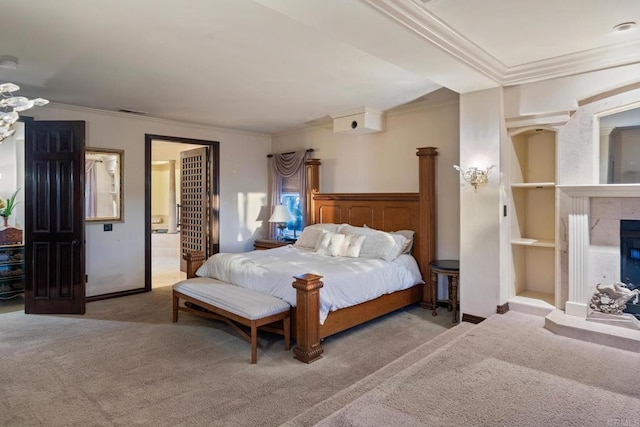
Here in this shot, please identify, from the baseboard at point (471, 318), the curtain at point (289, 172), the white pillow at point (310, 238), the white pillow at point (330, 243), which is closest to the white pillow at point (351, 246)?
the white pillow at point (330, 243)

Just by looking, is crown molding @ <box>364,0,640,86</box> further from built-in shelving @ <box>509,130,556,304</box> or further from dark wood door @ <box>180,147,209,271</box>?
dark wood door @ <box>180,147,209,271</box>

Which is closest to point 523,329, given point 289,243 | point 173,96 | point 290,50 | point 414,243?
point 414,243

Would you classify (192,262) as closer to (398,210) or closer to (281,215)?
(281,215)

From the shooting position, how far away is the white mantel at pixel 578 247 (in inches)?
133

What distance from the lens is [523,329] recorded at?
334 centimetres

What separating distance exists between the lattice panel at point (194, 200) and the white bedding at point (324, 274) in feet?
7.27

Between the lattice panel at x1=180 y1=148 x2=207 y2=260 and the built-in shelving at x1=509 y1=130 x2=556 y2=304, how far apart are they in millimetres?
4664

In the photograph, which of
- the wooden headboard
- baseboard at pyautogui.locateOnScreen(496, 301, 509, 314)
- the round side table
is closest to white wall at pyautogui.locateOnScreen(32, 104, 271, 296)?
the wooden headboard

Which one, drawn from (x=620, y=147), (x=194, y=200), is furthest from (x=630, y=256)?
(x=194, y=200)

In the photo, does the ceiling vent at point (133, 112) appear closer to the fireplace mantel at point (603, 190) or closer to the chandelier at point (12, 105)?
the chandelier at point (12, 105)

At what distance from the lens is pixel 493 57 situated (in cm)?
327

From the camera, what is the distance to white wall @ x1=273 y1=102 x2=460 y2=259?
4.76 meters

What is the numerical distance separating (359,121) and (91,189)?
3.87 metres

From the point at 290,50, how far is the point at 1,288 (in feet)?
16.0
